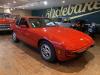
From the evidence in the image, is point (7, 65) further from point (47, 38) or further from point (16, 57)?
point (47, 38)

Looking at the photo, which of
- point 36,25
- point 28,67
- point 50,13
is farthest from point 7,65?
point 50,13

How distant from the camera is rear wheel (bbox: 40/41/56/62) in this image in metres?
3.28

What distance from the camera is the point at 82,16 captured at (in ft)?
41.2

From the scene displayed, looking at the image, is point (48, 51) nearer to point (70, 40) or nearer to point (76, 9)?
point (70, 40)

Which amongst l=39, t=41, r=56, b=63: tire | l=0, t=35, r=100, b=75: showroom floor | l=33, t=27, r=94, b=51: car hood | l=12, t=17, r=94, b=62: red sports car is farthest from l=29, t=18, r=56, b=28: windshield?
l=0, t=35, r=100, b=75: showroom floor

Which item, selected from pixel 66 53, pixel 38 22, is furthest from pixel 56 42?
pixel 38 22

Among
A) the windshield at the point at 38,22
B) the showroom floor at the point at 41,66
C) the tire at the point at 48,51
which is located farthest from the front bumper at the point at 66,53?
the windshield at the point at 38,22

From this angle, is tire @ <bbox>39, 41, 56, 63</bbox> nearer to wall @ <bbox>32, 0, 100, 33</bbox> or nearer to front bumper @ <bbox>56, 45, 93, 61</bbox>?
front bumper @ <bbox>56, 45, 93, 61</bbox>

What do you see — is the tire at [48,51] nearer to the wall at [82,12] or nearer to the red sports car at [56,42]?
the red sports car at [56,42]

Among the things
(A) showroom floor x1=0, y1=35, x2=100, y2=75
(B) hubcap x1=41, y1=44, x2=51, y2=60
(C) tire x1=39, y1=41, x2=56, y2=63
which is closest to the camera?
(A) showroom floor x1=0, y1=35, x2=100, y2=75

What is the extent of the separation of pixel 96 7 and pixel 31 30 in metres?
8.99

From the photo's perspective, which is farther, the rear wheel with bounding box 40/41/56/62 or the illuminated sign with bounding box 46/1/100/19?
the illuminated sign with bounding box 46/1/100/19

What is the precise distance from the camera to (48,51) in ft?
11.3

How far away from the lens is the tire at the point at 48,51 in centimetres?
327
